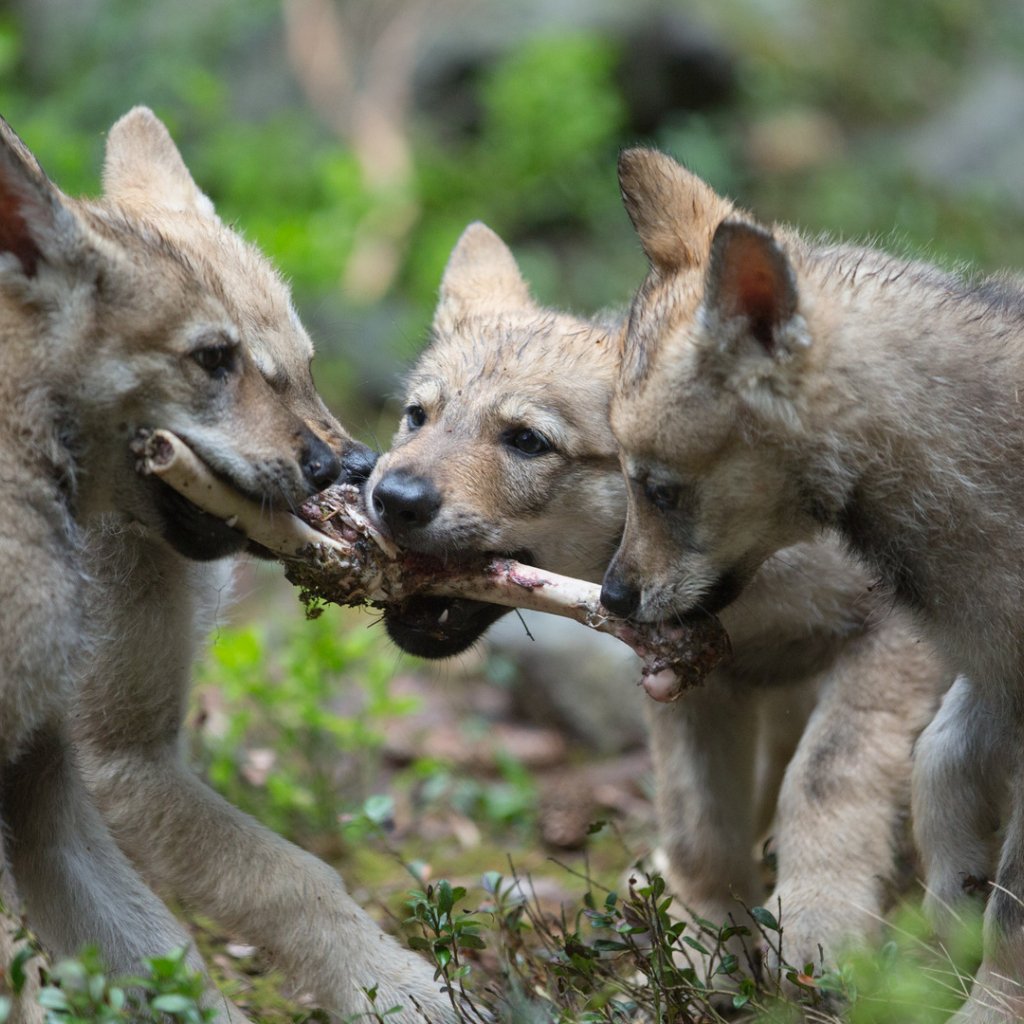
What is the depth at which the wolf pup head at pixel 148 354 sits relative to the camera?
12.7 ft

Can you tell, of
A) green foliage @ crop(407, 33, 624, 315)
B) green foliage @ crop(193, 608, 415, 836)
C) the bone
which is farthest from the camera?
green foliage @ crop(407, 33, 624, 315)

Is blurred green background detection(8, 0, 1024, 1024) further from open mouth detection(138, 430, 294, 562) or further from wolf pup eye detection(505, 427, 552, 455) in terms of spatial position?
open mouth detection(138, 430, 294, 562)

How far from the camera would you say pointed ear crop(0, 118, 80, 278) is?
379cm

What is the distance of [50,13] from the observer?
12.9 metres

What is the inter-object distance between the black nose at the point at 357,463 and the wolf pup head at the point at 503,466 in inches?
2.1

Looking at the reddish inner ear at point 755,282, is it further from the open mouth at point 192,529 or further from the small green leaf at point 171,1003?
the small green leaf at point 171,1003

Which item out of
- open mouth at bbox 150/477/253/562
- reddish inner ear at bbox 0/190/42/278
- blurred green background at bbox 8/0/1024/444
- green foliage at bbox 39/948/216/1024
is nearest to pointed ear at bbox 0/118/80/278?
reddish inner ear at bbox 0/190/42/278

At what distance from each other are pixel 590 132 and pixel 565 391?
7.62 m

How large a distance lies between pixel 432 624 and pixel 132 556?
0.95 metres

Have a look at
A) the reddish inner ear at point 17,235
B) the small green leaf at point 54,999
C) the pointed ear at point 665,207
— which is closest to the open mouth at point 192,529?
the reddish inner ear at point 17,235

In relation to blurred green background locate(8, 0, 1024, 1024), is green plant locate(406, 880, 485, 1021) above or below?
below

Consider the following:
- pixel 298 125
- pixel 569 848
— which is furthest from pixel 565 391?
pixel 298 125

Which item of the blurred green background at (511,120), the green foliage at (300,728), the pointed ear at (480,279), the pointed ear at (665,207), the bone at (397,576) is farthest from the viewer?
the blurred green background at (511,120)

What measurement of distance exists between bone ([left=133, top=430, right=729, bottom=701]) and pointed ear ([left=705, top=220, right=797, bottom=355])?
0.90 m
